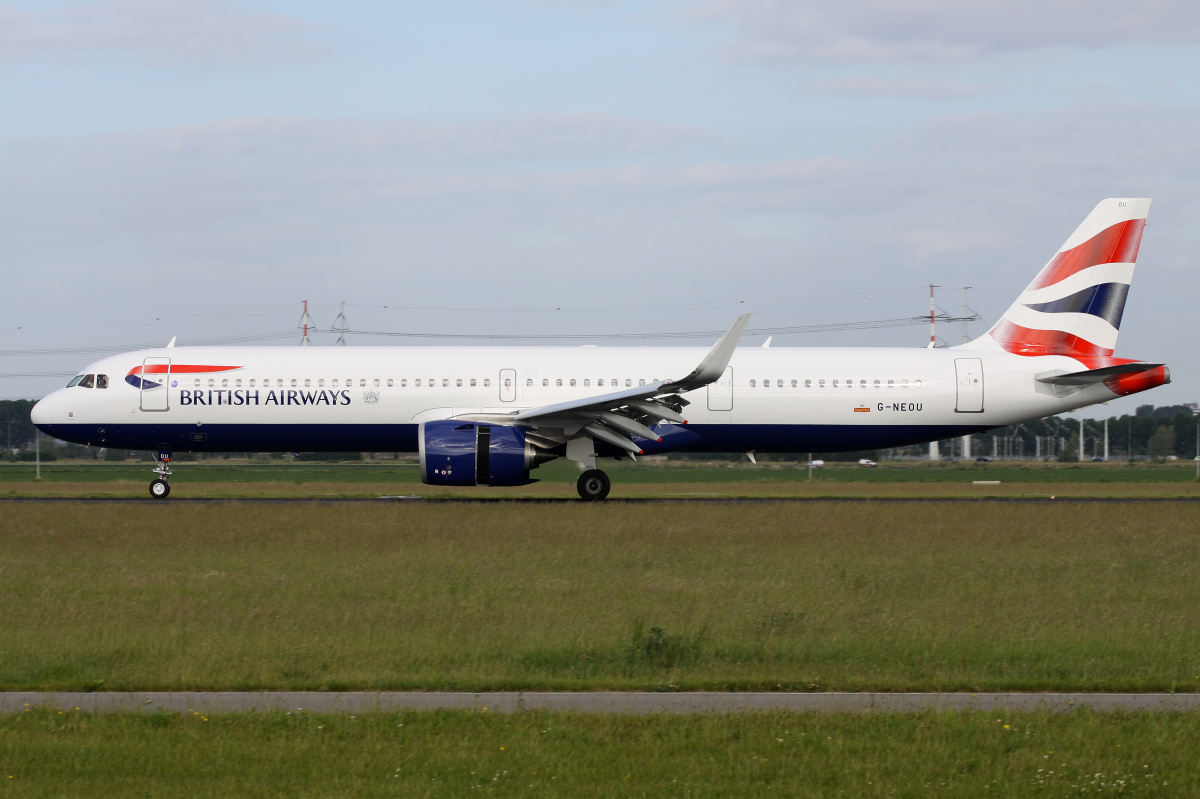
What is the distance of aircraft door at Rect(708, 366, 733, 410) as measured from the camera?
2919cm

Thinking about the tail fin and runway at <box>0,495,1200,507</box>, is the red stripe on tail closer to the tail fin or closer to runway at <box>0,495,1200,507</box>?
the tail fin

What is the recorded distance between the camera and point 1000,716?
27.3 feet

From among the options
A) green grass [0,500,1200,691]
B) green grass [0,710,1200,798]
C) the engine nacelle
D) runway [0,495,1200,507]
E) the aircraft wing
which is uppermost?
the aircraft wing

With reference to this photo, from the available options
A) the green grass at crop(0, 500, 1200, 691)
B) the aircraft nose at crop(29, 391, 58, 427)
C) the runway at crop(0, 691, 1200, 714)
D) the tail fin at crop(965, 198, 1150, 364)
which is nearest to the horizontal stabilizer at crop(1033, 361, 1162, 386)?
the tail fin at crop(965, 198, 1150, 364)

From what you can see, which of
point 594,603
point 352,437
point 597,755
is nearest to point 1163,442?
point 352,437

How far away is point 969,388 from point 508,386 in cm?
1218

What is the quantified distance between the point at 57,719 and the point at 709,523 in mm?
15690

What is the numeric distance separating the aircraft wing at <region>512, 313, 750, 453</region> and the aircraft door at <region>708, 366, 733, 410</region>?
1123 mm

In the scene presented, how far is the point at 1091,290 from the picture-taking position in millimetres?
30984

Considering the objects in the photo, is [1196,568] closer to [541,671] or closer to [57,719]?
[541,671]

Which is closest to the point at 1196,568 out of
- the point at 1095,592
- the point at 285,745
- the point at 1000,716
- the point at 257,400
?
the point at 1095,592

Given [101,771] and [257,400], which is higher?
[257,400]

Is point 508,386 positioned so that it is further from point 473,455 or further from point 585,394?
point 473,455

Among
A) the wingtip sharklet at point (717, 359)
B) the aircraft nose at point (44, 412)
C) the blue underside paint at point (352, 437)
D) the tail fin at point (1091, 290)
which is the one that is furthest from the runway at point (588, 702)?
the tail fin at point (1091, 290)
